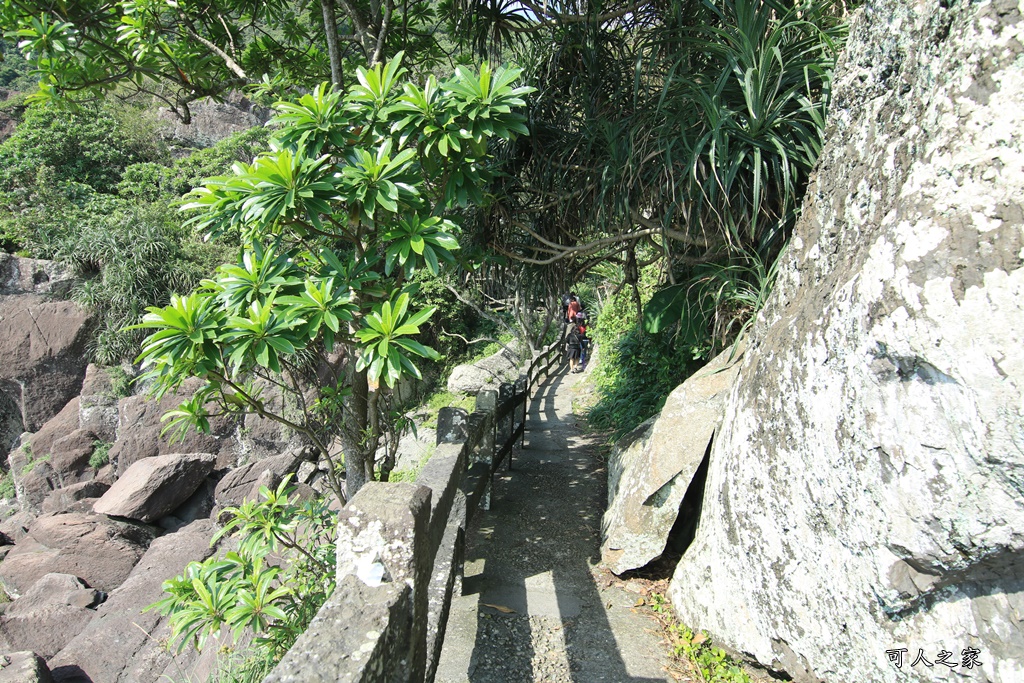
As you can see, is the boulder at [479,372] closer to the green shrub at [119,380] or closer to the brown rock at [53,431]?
the green shrub at [119,380]

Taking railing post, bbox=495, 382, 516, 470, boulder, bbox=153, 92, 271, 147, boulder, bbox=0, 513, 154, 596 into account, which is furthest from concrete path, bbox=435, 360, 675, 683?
boulder, bbox=153, 92, 271, 147

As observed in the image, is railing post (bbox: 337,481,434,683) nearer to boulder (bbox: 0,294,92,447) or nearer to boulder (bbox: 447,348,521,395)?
boulder (bbox: 447,348,521,395)

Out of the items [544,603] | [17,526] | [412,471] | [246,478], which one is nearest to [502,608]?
[544,603]

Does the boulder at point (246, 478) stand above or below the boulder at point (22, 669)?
below

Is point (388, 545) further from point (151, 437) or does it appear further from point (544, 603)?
point (151, 437)

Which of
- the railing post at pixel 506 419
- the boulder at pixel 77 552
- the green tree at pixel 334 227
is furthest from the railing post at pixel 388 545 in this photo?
the boulder at pixel 77 552

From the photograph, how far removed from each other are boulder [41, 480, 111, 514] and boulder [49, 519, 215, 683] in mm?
3293

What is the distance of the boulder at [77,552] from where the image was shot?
918 centimetres

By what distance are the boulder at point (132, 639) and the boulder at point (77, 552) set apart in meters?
0.82

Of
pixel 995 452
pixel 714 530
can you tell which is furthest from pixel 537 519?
pixel 995 452

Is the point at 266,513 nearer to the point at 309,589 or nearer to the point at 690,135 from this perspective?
the point at 309,589

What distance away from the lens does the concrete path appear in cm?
340

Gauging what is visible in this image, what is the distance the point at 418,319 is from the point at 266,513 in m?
1.15

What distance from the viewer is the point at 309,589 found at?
297cm
